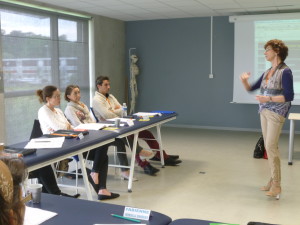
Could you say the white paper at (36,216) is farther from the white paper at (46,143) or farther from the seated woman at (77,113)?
the seated woman at (77,113)

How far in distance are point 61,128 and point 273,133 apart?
2032mm

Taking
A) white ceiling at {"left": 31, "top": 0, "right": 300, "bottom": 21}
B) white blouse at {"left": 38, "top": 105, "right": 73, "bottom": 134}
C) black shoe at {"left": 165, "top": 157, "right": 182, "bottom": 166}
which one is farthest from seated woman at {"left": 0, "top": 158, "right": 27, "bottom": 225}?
white ceiling at {"left": 31, "top": 0, "right": 300, "bottom": 21}

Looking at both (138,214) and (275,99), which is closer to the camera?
(138,214)

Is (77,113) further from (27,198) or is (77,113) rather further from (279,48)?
(27,198)

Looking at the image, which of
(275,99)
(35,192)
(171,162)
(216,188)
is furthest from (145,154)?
(35,192)

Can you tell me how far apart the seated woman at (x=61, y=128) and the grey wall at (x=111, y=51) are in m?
3.65

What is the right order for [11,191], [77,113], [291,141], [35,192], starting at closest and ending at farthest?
1. [11,191]
2. [35,192]
3. [77,113]
4. [291,141]

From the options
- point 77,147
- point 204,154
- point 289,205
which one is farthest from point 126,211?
point 204,154

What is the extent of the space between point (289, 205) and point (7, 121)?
12.7 ft

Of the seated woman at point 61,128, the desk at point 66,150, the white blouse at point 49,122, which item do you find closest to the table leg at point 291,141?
the seated woman at point 61,128

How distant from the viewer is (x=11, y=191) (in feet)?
3.01

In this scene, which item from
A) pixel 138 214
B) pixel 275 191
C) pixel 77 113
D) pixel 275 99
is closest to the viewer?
pixel 138 214

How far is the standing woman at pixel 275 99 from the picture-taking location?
3.49 metres

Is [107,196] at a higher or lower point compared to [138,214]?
lower
